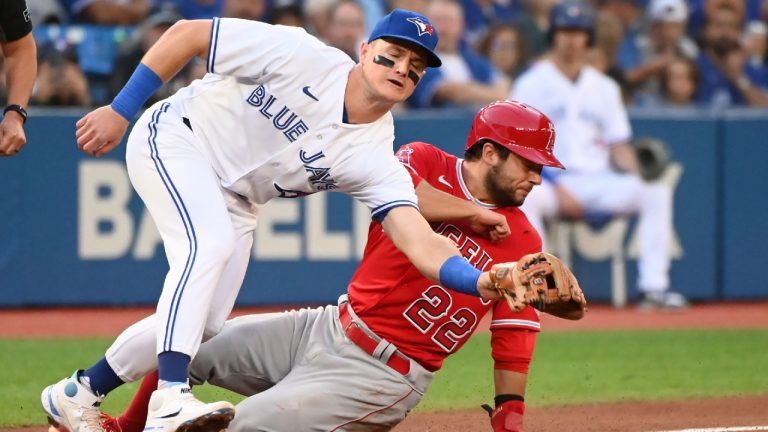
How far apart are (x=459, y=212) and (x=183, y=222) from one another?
100 cm

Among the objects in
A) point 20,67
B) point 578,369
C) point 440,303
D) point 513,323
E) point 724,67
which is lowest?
point 578,369

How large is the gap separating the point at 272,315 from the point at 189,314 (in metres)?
0.75

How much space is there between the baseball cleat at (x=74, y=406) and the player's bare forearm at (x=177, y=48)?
3.78ft

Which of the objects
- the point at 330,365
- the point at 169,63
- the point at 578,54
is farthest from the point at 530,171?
the point at 578,54

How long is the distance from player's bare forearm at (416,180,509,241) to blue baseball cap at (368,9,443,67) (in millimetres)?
525

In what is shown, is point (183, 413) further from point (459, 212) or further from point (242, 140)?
point (459, 212)

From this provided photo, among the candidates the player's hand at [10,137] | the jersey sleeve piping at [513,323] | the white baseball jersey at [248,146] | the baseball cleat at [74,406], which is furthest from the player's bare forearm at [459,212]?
the player's hand at [10,137]

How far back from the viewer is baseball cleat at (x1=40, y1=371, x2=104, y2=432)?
4.45m

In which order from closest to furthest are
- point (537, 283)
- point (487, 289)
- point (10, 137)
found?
point (537, 283)
point (487, 289)
point (10, 137)

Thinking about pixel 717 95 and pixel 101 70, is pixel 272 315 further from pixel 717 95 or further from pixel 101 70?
pixel 717 95

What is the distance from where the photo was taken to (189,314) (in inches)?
160

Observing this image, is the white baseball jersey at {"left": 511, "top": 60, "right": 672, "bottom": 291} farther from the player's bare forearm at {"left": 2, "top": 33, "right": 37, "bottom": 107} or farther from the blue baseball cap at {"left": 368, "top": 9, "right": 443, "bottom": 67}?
the blue baseball cap at {"left": 368, "top": 9, "right": 443, "bottom": 67}

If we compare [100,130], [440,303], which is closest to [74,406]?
[100,130]

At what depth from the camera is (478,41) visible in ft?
39.3
